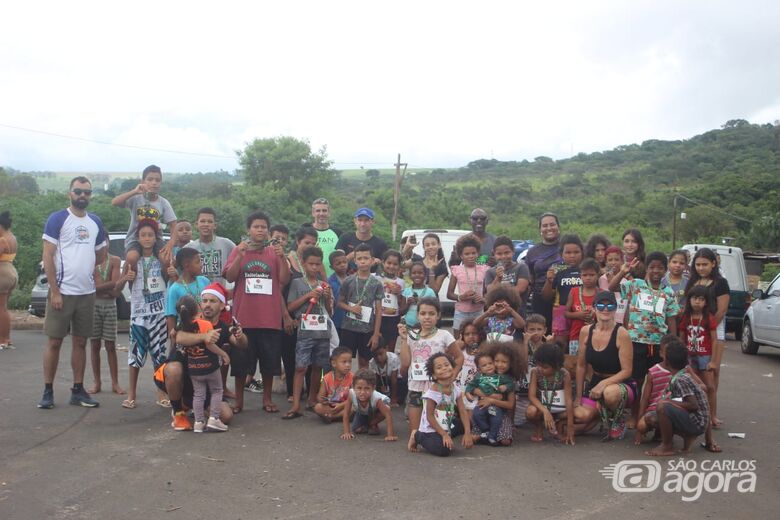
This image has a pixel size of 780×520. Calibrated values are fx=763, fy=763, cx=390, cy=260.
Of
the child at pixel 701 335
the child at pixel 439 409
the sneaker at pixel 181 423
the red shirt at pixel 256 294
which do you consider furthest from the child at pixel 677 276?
the sneaker at pixel 181 423

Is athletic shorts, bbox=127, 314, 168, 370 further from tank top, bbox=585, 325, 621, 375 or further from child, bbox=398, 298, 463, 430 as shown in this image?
tank top, bbox=585, 325, 621, 375

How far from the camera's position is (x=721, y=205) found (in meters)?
51.8

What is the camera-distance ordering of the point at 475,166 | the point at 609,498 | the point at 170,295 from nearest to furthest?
the point at 609,498 → the point at 170,295 → the point at 475,166

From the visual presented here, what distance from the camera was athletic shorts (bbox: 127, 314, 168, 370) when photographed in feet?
26.8

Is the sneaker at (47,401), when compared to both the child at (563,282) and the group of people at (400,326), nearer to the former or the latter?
the group of people at (400,326)

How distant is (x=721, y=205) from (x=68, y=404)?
51073 mm

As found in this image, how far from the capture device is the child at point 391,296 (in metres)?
8.61

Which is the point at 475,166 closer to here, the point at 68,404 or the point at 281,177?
the point at 281,177

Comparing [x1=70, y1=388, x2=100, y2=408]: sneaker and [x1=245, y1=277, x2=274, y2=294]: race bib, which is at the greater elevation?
[x1=245, y1=277, x2=274, y2=294]: race bib

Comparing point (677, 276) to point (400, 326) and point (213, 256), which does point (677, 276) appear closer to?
point (400, 326)

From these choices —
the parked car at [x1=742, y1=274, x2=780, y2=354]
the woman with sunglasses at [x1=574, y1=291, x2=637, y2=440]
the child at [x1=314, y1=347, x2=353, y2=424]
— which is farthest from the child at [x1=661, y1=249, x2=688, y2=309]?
the parked car at [x1=742, y1=274, x2=780, y2=354]

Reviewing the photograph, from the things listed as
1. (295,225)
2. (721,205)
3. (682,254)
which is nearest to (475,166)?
(721,205)

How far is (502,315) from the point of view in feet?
25.5
